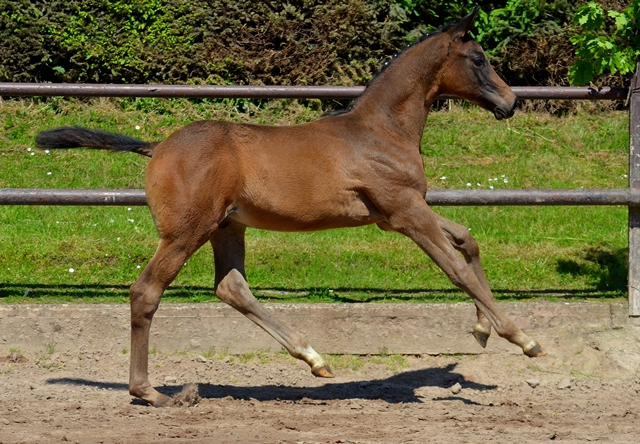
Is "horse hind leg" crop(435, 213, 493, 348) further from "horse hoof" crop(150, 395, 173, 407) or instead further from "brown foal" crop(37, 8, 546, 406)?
"horse hoof" crop(150, 395, 173, 407)

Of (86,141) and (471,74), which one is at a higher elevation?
(471,74)

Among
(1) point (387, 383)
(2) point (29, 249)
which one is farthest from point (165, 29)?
(1) point (387, 383)

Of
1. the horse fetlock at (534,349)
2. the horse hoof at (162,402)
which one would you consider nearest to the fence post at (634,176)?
the horse fetlock at (534,349)

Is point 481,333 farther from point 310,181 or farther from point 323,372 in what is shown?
point 310,181

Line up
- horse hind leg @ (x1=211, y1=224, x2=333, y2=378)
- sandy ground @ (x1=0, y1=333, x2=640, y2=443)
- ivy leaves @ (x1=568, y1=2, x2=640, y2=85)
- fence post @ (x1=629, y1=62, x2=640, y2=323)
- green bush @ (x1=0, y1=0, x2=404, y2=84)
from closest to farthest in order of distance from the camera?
sandy ground @ (x1=0, y1=333, x2=640, y2=443), horse hind leg @ (x1=211, y1=224, x2=333, y2=378), fence post @ (x1=629, y1=62, x2=640, y2=323), ivy leaves @ (x1=568, y1=2, x2=640, y2=85), green bush @ (x1=0, y1=0, x2=404, y2=84)

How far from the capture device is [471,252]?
20.7ft

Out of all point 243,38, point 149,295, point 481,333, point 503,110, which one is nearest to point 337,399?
point 481,333

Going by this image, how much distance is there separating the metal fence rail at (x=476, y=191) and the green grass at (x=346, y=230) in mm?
877

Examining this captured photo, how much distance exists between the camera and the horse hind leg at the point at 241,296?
598cm

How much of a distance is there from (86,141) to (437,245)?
7.79 feet

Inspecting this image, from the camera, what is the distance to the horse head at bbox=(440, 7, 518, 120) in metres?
6.22

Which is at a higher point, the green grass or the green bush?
the green bush

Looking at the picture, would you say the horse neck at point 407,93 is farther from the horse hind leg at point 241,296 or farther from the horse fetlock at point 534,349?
the horse fetlock at point 534,349

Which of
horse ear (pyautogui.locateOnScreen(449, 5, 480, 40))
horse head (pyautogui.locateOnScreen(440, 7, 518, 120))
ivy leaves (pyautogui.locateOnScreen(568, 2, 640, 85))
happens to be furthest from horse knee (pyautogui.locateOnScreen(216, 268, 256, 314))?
ivy leaves (pyautogui.locateOnScreen(568, 2, 640, 85))
